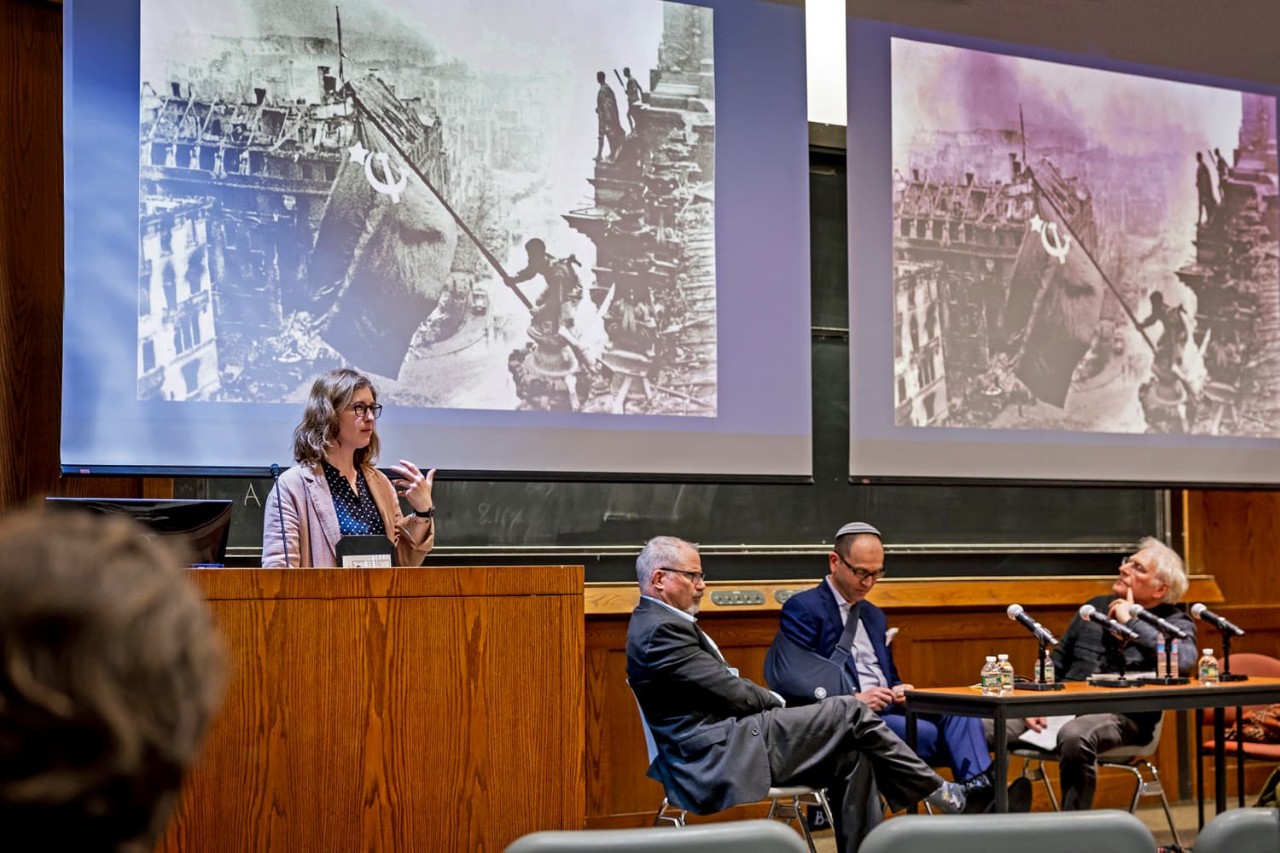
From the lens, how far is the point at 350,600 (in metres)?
3.10

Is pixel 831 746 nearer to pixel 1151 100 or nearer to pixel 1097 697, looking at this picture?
pixel 1097 697

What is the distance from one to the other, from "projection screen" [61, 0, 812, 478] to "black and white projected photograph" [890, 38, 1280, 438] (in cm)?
55

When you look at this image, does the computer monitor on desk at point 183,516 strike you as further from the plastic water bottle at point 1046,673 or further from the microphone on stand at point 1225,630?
the microphone on stand at point 1225,630

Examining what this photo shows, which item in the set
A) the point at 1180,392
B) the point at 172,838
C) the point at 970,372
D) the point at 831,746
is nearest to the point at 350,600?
the point at 172,838

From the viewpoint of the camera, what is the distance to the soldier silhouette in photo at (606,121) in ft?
16.3

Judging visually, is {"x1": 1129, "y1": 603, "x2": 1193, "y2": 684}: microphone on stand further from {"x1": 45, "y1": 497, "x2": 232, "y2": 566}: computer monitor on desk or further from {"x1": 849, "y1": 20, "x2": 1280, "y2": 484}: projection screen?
{"x1": 45, "y1": 497, "x2": 232, "y2": 566}: computer monitor on desk

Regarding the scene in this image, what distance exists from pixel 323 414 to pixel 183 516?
0.72 m

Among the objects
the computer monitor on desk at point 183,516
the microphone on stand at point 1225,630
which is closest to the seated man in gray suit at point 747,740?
the microphone on stand at point 1225,630

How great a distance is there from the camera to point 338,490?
3877 millimetres

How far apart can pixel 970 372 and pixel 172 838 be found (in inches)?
142

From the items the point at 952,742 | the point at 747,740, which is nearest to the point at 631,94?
the point at 747,740

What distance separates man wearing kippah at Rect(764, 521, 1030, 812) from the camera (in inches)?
186

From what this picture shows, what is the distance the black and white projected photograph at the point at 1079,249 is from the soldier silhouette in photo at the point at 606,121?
116 centimetres

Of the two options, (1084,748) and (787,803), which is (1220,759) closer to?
(1084,748)
